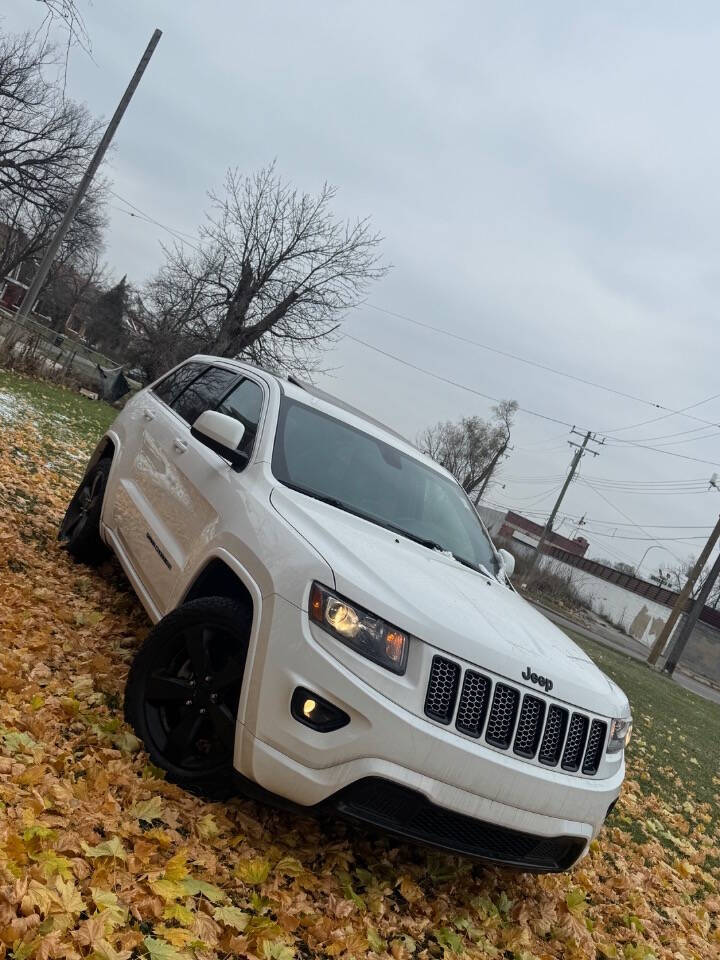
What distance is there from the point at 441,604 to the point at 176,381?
10.7ft

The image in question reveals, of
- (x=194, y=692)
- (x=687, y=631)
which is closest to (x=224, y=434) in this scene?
(x=194, y=692)

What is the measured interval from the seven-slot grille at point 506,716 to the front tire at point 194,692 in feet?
2.45

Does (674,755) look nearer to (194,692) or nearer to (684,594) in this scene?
(194,692)

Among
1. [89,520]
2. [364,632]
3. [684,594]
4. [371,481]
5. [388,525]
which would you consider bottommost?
[89,520]

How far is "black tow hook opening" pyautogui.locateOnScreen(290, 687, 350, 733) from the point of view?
98.3 inches

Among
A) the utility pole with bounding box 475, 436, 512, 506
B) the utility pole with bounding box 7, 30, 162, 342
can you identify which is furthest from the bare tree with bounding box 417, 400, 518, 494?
the utility pole with bounding box 7, 30, 162, 342

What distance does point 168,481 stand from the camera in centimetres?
413

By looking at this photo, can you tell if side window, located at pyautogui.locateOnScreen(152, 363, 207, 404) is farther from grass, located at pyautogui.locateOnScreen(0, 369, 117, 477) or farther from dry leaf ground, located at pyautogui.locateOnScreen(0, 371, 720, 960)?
grass, located at pyautogui.locateOnScreen(0, 369, 117, 477)

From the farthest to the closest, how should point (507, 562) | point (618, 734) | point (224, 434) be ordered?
point (507, 562), point (224, 434), point (618, 734)

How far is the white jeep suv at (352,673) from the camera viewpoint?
2.50m

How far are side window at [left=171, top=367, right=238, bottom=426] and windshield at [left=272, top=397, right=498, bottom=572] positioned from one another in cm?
76

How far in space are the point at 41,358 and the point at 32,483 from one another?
12.5 meters

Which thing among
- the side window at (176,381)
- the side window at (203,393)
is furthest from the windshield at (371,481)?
the side window at (176,381)

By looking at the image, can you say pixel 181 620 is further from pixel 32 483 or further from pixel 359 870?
pixel 32 483
